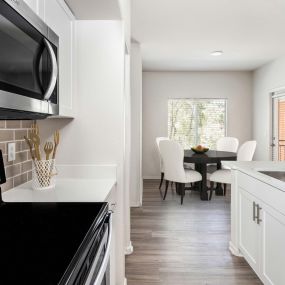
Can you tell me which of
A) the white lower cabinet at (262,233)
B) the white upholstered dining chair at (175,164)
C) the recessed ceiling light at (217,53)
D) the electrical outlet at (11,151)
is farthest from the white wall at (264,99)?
the electrical outlet at (11,151)

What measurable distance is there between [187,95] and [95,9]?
5.20 metres

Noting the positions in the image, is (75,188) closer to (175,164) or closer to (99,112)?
(99,112)

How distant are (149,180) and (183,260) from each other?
4.05m

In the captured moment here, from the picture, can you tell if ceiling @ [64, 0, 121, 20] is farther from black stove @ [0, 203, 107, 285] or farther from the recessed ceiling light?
the recessed ceiling light

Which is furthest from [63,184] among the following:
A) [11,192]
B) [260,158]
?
[260,158]

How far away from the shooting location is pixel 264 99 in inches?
244

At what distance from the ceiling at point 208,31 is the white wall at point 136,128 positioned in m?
0.34

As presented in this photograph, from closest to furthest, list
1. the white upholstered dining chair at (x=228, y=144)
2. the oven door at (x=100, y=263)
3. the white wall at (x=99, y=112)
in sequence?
the oven door at (x=100, y=263) < the white wall at (x=99, y=112) < the white upholstered dining chair at (x=228, y=144)

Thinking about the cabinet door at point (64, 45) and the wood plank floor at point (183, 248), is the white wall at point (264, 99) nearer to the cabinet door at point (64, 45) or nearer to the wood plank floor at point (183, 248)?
the wood plank floor at point (183, 248)

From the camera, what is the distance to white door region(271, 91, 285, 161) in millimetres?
5783

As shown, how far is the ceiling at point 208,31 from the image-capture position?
10.8 feet

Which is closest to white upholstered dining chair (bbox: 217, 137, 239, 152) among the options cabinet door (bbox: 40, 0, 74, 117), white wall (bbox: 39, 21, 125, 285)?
white wall (bbox: 39, 21, 125, 285)

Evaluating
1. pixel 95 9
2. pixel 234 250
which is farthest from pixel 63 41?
pixel 234 250

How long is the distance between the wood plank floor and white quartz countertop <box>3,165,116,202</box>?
3.03 feet
